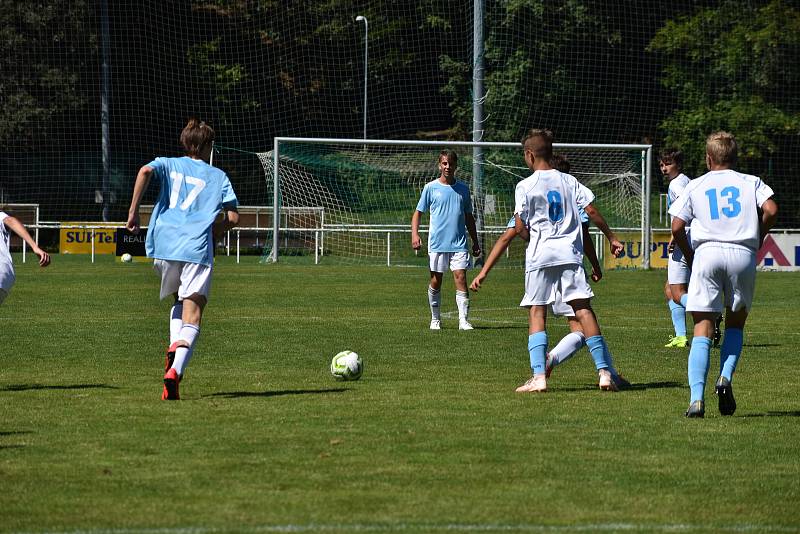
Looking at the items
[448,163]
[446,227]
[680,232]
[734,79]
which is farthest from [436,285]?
[734,79]

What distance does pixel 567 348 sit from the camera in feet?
31.5

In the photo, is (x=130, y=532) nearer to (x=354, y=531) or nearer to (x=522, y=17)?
(x=354, y=531)

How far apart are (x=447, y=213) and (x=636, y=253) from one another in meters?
15.9

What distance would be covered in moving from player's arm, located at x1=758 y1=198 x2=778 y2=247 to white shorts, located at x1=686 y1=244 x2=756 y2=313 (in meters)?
0.15

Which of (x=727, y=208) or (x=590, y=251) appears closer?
(x=727, y=208)

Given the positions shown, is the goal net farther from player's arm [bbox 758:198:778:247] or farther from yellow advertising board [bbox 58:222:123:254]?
player's arm [bbox 758:198:778:247]

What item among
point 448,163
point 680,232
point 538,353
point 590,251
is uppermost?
point 448,163

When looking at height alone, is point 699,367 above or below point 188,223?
below

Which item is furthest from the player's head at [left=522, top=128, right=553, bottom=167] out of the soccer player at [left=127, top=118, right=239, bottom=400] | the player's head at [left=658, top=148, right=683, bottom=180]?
the player's head at [left=658, top=148, right=683, bottom=180]

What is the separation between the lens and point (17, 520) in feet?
16.9

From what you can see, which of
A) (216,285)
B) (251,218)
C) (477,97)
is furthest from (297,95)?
(216,285)

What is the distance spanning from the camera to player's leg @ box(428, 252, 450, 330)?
1495cm

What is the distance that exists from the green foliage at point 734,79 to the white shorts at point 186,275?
39.2m

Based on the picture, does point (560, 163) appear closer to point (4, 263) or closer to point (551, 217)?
point (551, 217)
